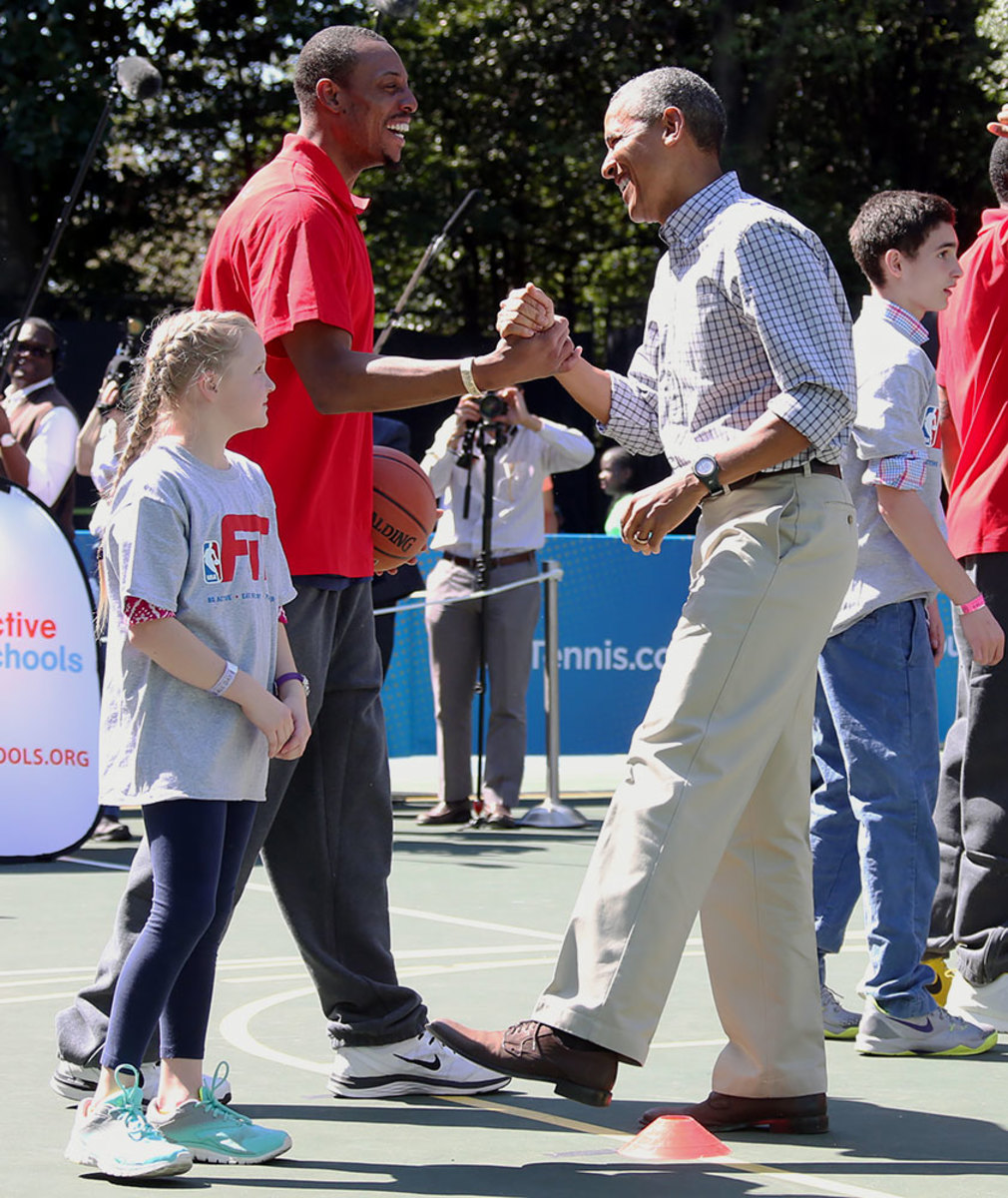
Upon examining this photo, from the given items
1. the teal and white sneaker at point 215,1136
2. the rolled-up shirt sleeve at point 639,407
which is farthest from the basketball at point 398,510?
the teal and white sneaker at point 215,1136

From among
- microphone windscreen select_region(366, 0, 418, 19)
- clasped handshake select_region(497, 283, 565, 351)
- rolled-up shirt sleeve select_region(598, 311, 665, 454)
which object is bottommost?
rolled-up shirt sleeve select_region(598, 311, 665, 454)

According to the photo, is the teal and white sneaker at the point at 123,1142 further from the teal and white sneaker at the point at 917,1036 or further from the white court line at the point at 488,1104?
the teal and white sneaker at the point at 917,1036

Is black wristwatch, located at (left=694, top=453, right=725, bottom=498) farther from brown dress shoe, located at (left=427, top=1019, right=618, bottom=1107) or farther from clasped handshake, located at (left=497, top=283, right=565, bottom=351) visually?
brown dress shoe, located at (left=427, top=1019, right=618, bottom=1107)

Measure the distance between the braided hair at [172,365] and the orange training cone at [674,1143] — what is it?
4.83 ft

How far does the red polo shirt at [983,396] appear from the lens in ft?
17.4

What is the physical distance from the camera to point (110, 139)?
88.8ft

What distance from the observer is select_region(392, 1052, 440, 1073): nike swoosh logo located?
175 inches

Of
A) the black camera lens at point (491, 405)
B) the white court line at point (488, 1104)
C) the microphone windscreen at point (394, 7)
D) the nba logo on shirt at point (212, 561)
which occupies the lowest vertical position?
the white court line at point (488, 1104)

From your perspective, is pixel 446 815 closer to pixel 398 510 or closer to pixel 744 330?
pixel 398 510

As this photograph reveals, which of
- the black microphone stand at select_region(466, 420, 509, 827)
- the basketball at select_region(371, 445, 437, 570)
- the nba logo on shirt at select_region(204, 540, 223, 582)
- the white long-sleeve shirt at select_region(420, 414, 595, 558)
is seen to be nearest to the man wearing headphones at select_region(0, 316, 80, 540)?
the white long-sleeve shirt at select_region(420, 414, 595, 558)

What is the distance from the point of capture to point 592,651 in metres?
12.2

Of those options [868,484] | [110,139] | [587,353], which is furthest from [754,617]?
[110,139]

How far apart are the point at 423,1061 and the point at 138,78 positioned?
21.4 feet

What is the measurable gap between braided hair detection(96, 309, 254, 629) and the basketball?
843 millimetres
